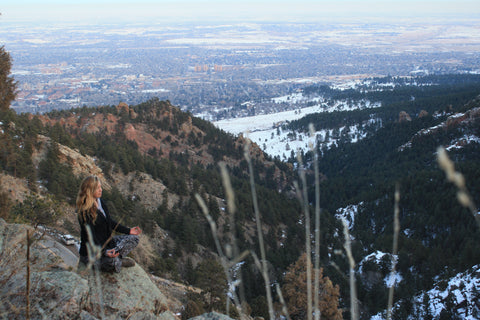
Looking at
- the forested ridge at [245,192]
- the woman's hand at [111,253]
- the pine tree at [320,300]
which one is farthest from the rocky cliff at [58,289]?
the pine tree at [320,300]

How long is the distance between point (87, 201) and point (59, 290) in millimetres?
1282

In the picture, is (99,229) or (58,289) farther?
(99,229)

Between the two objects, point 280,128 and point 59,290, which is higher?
point 59,290

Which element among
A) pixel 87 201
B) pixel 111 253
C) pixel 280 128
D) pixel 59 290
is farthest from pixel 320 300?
pixel 280 128

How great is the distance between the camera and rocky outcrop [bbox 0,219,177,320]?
322cm

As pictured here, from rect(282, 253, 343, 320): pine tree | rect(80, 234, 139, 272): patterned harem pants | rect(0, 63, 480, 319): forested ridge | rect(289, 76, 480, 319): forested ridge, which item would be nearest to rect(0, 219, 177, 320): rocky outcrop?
A: rect(80, 234, 139, 272): patterned harem pants

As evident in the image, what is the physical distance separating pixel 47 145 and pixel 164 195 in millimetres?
7303

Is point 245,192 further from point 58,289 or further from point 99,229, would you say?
point 58,289

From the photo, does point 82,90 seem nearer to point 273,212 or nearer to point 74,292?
point 273,212

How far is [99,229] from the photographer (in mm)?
4738

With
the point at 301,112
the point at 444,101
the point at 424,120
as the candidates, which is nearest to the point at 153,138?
the point at 424,120

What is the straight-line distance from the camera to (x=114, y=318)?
14.5 feet

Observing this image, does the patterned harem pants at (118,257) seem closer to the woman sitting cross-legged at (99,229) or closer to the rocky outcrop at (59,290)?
the woman sitting cross-legged at (99,229)

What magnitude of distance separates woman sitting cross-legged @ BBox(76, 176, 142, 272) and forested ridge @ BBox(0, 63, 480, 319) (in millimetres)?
1433
